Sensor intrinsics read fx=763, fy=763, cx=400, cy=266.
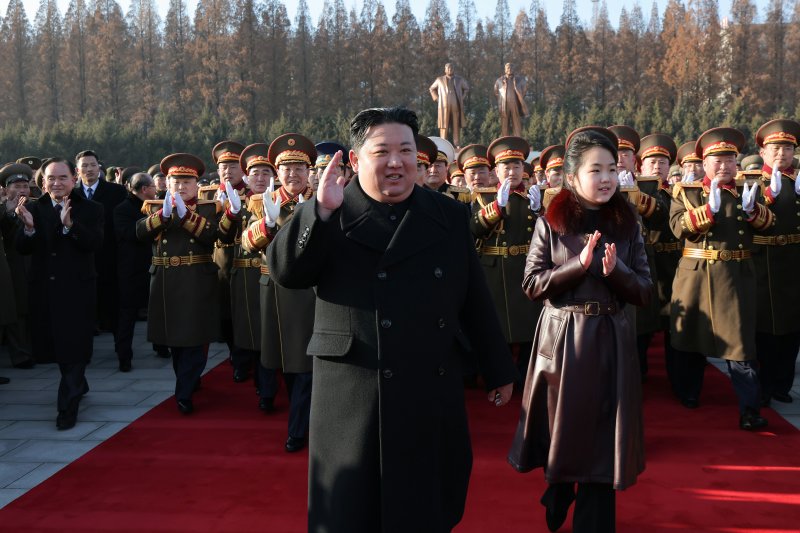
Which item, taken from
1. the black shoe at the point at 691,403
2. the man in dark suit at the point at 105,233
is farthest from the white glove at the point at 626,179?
the man in dark suit at the point at 105,233

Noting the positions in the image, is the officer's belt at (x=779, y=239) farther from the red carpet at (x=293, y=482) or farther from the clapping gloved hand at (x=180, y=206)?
the clapping gloved hand at (x=180, y=206)

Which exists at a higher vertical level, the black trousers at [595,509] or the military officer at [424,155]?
the military officer at [424,155]

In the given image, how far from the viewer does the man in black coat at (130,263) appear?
22.6 ft

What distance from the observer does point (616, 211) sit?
3277 mm

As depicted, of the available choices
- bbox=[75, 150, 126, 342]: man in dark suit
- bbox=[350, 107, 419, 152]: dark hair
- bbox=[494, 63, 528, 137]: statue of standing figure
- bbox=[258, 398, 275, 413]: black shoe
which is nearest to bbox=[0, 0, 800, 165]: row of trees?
bbox=[494, 63, 528, 137]: statue of standing figure

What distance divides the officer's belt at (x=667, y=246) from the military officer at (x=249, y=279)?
3.25 metres

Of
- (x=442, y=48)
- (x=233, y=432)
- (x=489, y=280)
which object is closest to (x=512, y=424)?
(x=489, y=280)

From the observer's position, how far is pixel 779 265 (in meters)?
5.54

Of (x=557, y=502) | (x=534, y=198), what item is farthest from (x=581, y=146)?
(x=534, y=198)

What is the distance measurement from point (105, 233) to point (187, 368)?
283 centimetres

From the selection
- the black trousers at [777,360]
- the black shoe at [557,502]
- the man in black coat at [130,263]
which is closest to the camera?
the black shoe at [557,502]

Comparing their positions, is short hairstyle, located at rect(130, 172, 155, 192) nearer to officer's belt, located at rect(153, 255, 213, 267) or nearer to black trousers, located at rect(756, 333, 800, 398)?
officer's belt, located at rect(153, 255, 213, 267)

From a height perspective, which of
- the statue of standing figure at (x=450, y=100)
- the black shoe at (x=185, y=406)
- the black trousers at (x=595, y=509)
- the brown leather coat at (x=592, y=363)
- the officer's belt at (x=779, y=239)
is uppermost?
the statue of standing figure at (x=450, y=100)

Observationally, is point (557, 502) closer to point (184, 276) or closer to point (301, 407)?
point (301, 407)
